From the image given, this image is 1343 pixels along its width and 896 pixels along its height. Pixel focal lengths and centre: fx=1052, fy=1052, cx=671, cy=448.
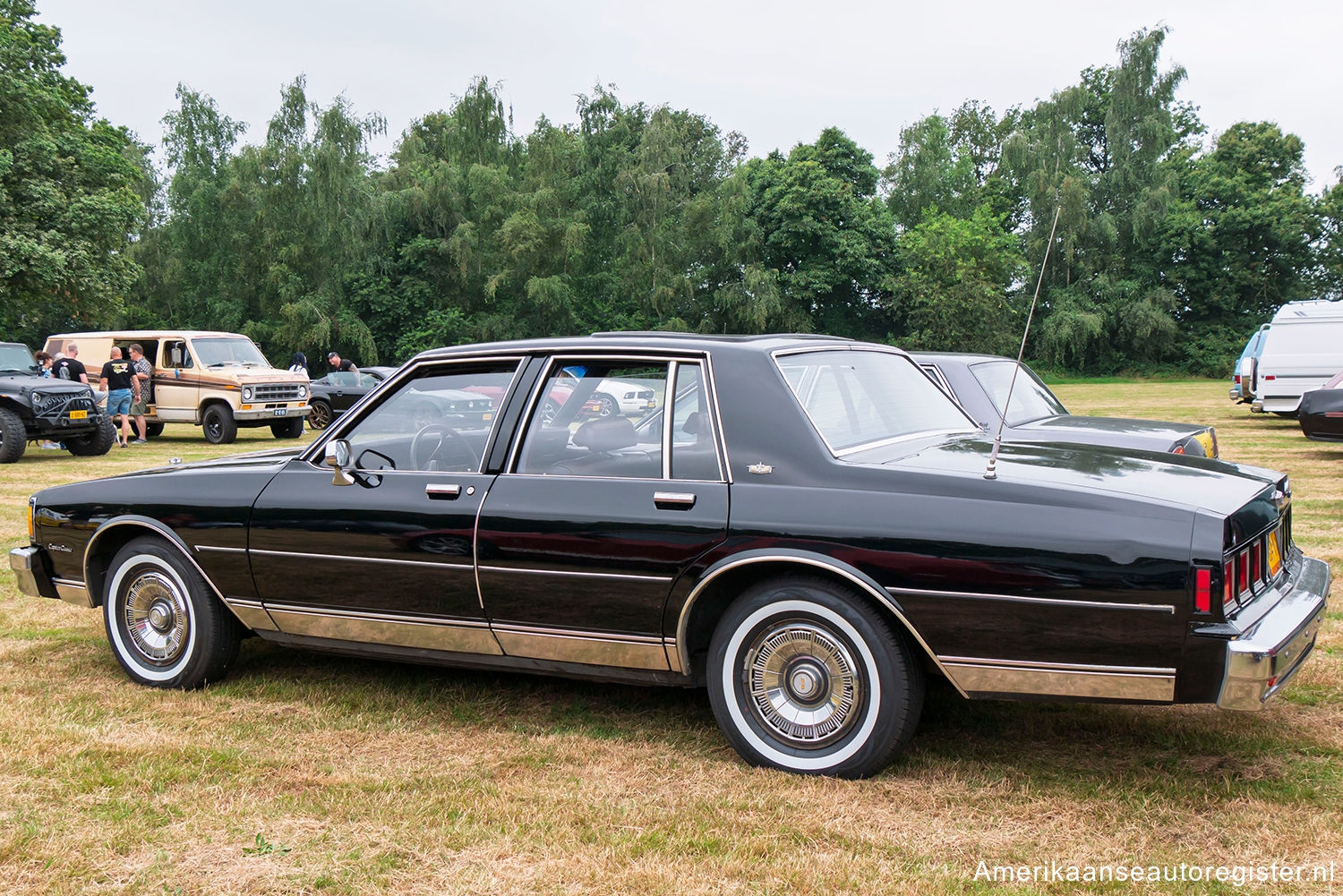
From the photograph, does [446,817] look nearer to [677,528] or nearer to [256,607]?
[677,528]

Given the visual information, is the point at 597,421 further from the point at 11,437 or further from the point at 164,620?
the point at 11,437

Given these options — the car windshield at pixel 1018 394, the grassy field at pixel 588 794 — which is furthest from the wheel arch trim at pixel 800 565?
the car windshield at pixel 1018 394

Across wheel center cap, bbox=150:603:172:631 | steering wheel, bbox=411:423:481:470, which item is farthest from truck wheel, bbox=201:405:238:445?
steering wheel, bbox=411:423:481:470

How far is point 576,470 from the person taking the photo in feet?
13.2

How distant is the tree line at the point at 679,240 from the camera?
157 feet

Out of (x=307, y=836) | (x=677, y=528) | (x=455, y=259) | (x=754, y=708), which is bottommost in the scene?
(x=307, y=836)

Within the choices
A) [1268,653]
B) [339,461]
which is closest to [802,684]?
[1268,653]

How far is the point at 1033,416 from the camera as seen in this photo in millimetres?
8320

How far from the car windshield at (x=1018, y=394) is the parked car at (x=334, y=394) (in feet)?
54.1

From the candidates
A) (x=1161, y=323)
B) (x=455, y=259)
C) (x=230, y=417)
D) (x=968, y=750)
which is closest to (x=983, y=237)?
(x=1161, y=323)

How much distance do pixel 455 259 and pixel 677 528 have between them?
157ft

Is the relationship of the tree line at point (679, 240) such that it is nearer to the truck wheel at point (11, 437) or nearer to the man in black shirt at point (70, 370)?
the man in black shirt at point (70, 370)

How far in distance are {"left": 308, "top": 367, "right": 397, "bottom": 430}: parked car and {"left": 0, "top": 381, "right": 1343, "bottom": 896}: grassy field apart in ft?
61.2

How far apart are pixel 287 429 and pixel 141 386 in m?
2.74
